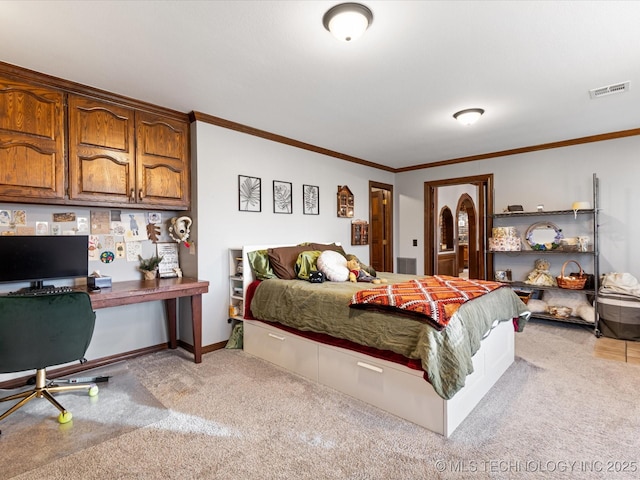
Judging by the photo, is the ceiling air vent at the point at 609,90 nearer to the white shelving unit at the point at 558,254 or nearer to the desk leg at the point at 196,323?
the white shelving unit at the point at 558,254

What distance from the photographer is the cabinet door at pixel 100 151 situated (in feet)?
8.90

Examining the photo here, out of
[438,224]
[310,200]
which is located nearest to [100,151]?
[310,200]

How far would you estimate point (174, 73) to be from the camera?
2.53 metres

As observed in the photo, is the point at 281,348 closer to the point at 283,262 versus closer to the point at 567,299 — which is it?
the point at 283,262

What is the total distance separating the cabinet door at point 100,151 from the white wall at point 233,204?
600 millimetres

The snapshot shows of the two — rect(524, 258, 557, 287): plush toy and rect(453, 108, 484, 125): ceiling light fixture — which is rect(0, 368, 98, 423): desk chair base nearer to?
rect(453, 108, 484, 125): ceiling light fixture

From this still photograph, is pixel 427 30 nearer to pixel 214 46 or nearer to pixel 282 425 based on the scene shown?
pixel 214 46

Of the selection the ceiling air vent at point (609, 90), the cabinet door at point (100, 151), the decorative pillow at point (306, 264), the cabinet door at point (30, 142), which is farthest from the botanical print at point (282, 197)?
the ceiling air vent at point (609, 90)

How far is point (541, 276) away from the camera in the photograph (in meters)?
4.41

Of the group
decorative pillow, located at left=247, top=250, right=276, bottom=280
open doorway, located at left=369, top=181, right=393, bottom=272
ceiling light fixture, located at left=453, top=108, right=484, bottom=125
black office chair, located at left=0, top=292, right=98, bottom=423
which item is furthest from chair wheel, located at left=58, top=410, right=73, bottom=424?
open doorway, located at left=369, top=181, right=393, bottom=272

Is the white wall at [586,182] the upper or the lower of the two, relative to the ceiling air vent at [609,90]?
lower

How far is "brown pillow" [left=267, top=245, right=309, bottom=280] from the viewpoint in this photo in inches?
133

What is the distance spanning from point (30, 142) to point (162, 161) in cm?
96

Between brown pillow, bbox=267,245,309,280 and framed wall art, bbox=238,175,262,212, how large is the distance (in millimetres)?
607
